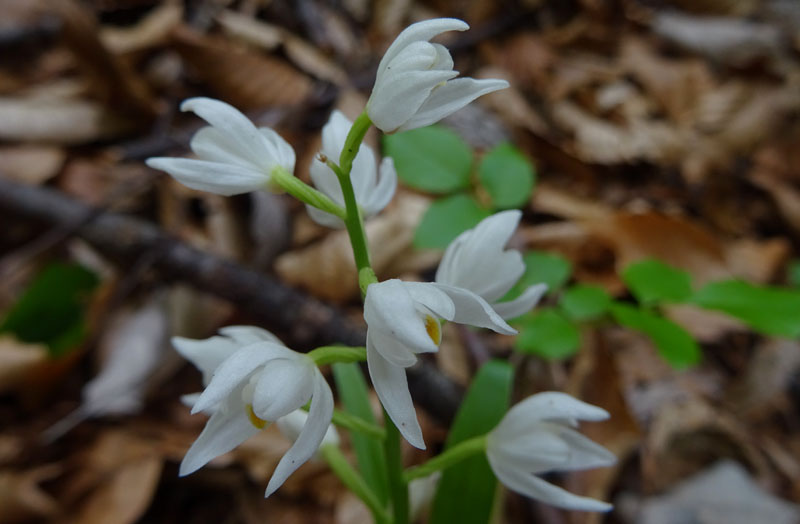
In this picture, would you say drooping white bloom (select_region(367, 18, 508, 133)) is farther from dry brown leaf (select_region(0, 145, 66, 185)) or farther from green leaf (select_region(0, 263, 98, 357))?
dry brown leaf (select_region(0, 145, 66, 185))

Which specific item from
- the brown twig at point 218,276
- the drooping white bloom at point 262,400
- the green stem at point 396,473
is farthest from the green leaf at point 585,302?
the drooping white bloom at point 262,400

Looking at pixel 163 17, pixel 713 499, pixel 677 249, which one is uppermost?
pixel 163 17

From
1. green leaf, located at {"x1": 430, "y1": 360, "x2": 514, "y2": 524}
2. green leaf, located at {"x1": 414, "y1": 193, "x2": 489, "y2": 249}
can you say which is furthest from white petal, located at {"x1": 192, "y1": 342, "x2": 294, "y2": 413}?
Answer: green leaf, located at {"x1": 414, "y1": 193, "x2": 489, "y2": 249}

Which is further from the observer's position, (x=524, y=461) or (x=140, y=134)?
(x=140, y=134)

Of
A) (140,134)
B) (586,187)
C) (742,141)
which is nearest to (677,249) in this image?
(586,187)

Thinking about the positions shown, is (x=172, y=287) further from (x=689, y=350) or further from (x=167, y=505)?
(x=689, y=350)

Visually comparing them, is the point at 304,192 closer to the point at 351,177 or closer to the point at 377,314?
the point at 351,177
